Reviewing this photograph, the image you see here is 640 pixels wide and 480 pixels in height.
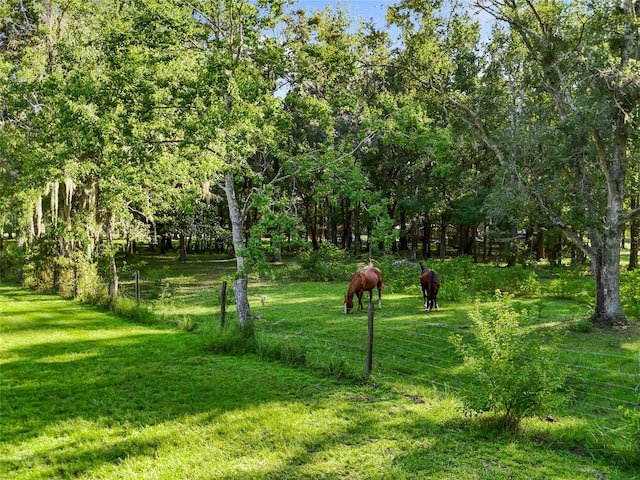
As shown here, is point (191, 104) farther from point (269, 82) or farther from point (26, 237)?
point (26, 237)

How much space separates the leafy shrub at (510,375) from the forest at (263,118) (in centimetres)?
226

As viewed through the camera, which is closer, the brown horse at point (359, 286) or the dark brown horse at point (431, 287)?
the brown horse at point (359, 286)

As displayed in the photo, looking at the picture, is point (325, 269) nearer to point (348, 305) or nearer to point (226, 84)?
point (348, 305)

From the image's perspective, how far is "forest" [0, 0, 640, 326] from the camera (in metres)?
8.36

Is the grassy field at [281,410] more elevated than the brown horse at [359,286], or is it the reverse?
the brown horse at [359,286]

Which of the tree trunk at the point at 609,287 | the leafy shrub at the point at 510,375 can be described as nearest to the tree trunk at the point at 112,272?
the leafy shrub at the point at 510,375

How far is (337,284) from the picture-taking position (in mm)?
20672

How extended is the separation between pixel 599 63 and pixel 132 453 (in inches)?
508

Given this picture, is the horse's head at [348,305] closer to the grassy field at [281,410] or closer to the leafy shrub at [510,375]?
the grassy field at [281,410]

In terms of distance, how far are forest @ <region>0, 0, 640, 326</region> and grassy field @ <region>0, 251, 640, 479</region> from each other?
2122mm

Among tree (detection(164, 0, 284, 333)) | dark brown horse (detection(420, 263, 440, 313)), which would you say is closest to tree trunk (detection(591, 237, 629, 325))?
dark brown horse (detection(420, 263, 440, 313))

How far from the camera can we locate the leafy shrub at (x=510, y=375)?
5.43 metres

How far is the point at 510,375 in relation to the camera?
17.9 feet

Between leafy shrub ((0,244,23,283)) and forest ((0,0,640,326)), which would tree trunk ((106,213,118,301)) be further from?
leafy shrub ((0,244,23,283))
